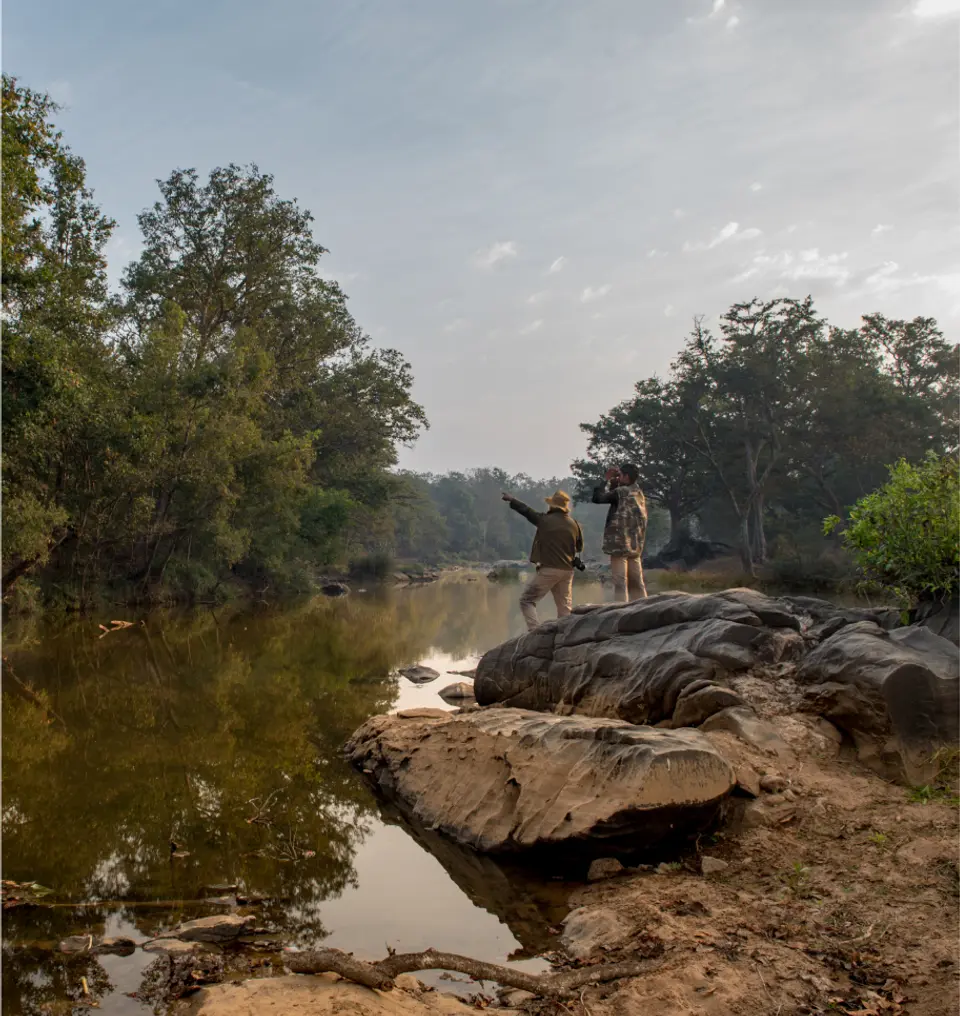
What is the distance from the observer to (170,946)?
3.84 meters

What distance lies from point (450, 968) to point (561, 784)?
2.09 m

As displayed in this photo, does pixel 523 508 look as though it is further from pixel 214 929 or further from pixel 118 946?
pixel 118 946

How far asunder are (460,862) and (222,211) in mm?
30189

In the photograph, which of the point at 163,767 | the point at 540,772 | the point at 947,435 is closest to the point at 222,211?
the point at 163,767

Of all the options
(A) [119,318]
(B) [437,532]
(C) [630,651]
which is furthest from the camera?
(B) [437,532]

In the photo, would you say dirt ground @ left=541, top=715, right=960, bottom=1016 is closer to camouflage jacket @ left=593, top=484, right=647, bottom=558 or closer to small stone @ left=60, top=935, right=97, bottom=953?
small stone @ left=60, top=935, right=97, bottom=953

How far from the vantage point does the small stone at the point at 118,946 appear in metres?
3.82

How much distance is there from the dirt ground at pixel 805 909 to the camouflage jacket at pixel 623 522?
18.0ft

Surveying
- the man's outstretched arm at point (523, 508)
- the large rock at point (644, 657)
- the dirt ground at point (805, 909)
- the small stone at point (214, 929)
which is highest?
the man's outstretched arm at point (523, 508)

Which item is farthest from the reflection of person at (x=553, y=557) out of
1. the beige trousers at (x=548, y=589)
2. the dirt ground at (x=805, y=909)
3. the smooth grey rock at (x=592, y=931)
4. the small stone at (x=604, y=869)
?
the smooth grey rock at (x=592, y=931)

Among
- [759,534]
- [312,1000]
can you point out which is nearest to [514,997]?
[312,1000]

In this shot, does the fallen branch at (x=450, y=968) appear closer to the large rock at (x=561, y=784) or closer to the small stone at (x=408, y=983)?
the small stone at (x=408, y=983)

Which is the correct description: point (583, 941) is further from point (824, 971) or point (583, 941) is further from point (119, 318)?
point (119, 318)

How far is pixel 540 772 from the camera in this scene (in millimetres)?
5523
